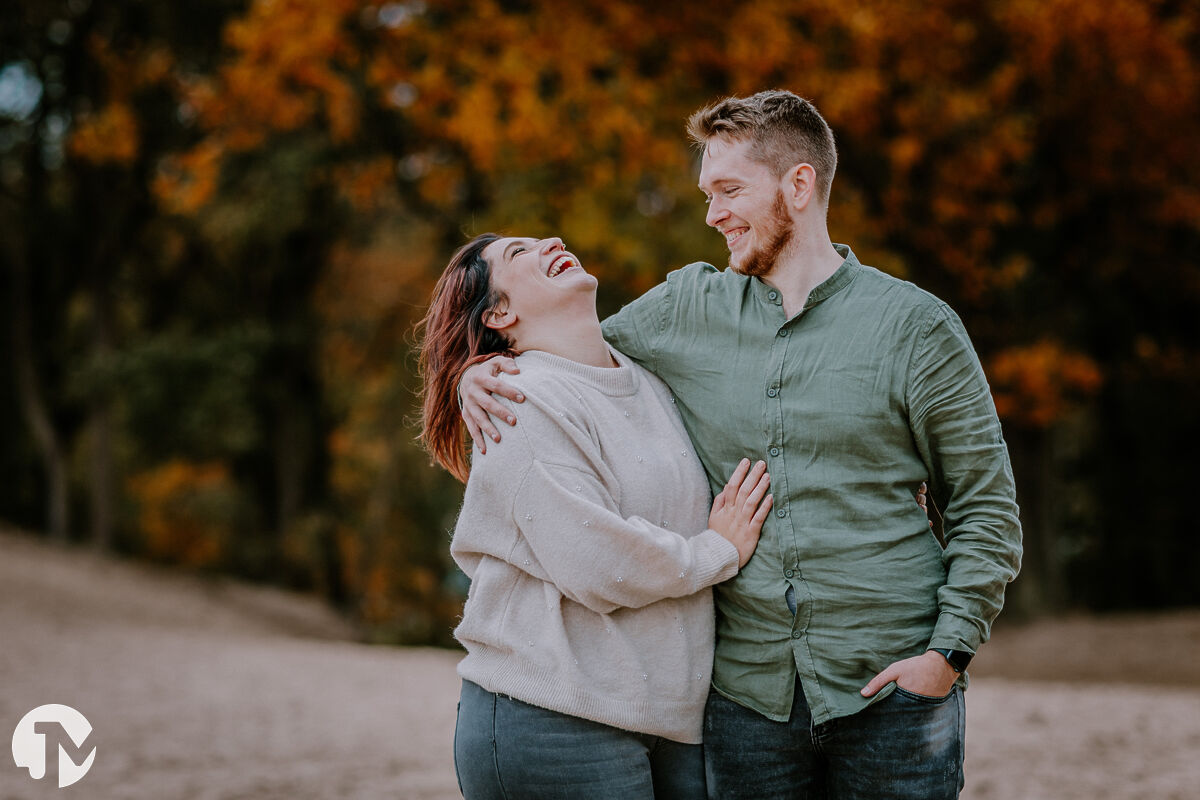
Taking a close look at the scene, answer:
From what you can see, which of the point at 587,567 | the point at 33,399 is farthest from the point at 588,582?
the point at 33,399

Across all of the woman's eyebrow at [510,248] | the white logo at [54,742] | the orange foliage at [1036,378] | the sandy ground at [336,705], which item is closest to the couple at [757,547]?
the woman's eyebrow at [510,248]

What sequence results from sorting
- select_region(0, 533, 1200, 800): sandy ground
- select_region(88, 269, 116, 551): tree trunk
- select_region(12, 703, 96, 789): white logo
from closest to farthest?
select_region(0, 533, 1200, 800): sandy ground, select_region(12, 703, 96, 789): white logo, select_region(88, 269, 116, 551): tree trunk

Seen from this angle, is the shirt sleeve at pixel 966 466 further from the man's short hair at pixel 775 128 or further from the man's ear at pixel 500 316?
the man's ear at pixel 500 316

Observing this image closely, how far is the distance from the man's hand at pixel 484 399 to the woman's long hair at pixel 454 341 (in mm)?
122

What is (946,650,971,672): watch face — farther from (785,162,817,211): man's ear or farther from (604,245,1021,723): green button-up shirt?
(785,162,817,211): man's ear

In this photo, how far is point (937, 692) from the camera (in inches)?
85.7

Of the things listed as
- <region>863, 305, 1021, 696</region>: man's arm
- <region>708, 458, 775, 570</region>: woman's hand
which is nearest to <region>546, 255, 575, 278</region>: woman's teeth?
<region>708, 458, 775, 570</region>: woman's hand

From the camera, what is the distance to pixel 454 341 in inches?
101

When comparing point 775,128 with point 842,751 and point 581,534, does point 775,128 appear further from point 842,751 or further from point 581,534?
point 842,751

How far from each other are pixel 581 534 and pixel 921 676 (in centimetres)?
69

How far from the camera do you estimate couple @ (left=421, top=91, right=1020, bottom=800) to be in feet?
7.12

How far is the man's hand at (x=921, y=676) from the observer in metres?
2.16

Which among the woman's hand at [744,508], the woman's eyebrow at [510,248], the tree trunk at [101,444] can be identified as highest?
the woman's eyebrow at [510,248]

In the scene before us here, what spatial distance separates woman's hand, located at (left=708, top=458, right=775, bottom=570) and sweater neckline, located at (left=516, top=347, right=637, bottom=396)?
11.9 inches
